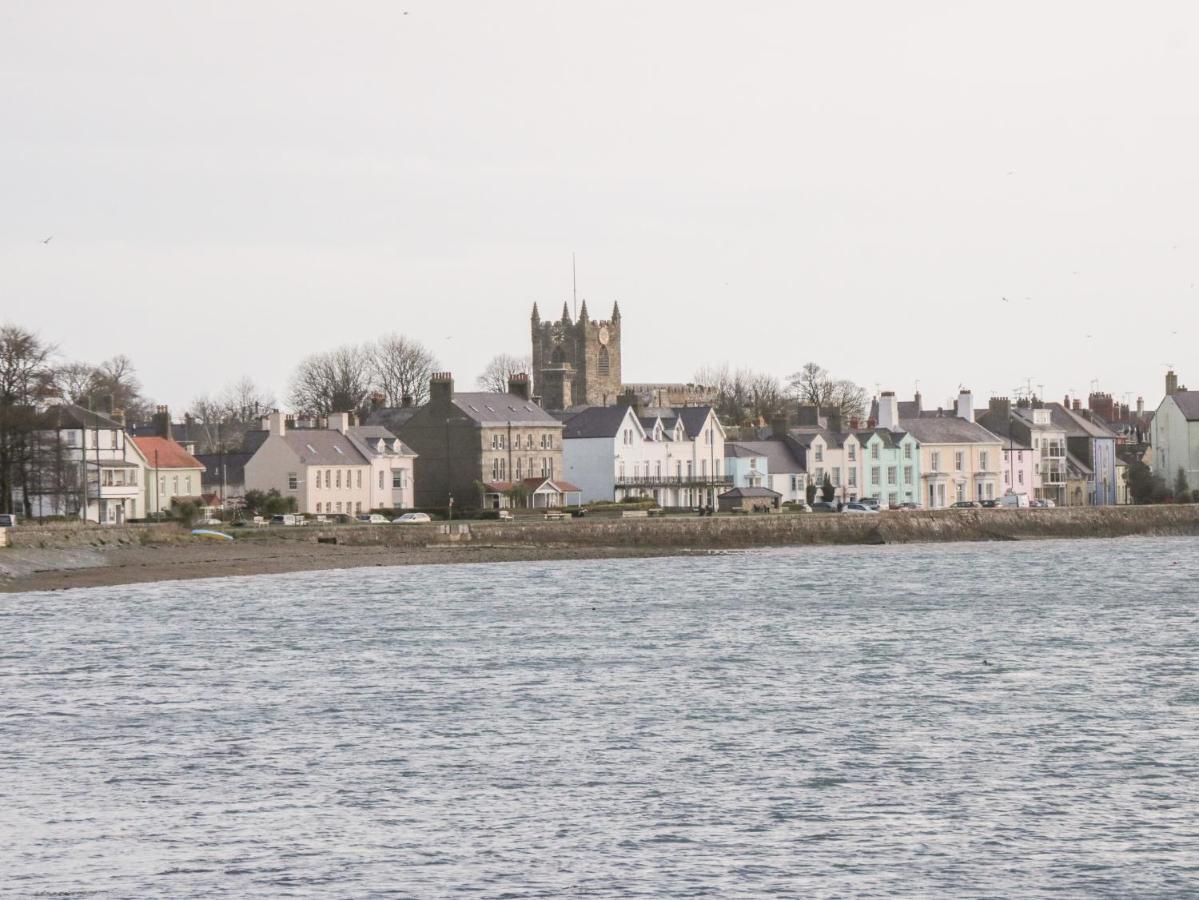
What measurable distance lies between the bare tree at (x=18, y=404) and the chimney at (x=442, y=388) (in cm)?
2934

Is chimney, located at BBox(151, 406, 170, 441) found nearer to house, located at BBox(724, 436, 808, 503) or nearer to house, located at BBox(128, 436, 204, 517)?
house, located at BBox(128, 436, 204, 517)

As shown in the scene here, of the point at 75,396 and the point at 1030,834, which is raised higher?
the point at 75,396

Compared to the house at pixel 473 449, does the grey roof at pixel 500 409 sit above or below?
above

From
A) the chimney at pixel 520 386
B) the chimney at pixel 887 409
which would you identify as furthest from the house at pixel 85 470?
the chimney at pixel 887 409

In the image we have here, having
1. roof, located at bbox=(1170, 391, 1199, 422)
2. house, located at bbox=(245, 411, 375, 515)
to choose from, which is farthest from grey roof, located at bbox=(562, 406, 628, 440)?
roof, located at bbox=(1170, 391, 1199, 422)

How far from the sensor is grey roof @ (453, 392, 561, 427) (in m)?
112

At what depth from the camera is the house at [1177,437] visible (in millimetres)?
128125

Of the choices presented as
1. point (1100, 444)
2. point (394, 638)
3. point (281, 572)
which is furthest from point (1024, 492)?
point (394, 638)

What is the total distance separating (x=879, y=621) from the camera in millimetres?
49938

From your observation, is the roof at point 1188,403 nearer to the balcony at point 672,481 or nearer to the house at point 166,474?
the balcony at point 672,481

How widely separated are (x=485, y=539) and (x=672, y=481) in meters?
30.6

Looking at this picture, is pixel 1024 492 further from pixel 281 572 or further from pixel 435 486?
pixel 281 572

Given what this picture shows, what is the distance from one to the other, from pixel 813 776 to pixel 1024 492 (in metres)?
115

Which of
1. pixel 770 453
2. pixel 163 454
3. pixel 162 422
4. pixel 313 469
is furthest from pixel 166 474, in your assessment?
pixel 770 453
